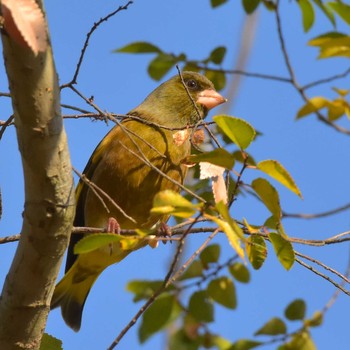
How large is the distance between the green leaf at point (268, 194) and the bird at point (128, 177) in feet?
4.54

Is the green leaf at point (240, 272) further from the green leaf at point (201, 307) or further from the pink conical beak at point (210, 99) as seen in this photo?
the pink conical beak at point (210, 99)

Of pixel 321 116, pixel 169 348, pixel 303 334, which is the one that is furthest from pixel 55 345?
pixel 321 116

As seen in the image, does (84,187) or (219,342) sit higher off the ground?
(84,187)

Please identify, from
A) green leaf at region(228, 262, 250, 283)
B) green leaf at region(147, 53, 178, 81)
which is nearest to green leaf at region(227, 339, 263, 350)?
green leaf at region(228, 262, 250, 283)

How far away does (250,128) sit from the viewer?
2080mm

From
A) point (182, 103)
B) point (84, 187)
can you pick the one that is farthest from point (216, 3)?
point (182, 103)

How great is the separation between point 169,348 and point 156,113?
8.05ft

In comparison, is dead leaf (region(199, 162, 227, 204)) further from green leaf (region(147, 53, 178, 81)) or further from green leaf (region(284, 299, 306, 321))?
green leaf (region(147, 53, 178, 81))

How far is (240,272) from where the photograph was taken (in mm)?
2506

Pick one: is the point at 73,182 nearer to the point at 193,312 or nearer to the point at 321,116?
the point at 193,312

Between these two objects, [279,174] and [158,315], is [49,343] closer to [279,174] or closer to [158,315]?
[158,315]

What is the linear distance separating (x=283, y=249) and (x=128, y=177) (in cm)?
187

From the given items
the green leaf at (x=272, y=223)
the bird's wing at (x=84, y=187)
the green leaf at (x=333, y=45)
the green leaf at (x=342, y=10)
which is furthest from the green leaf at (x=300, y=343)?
the bird's wing at (x=84, y=187)

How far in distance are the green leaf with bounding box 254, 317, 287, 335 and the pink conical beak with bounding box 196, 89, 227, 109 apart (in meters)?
2.56
